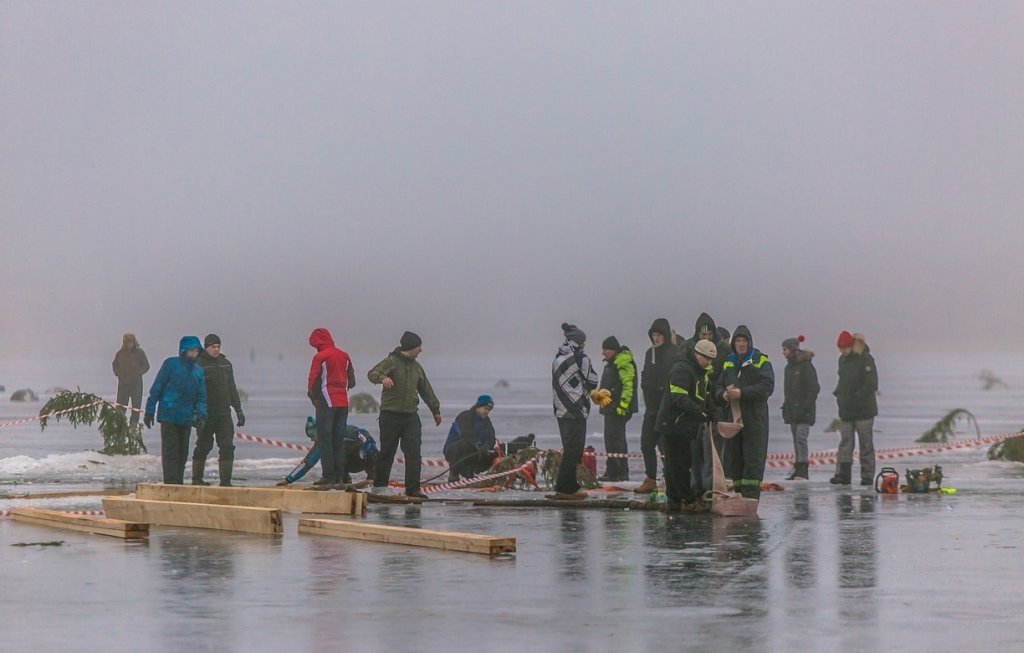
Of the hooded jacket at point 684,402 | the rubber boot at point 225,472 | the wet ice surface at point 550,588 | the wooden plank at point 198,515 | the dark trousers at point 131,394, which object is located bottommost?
the wet ice surface at point 550,588

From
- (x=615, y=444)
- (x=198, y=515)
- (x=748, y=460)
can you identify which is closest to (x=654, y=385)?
(x=615, y=444)

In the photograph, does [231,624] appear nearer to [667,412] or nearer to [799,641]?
[799,641]

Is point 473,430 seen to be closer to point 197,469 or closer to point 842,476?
point 197,469

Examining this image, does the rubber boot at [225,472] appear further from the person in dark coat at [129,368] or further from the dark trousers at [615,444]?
the person in dark coat at [129,368]

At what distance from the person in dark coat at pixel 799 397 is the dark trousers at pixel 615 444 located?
2468 millimetres

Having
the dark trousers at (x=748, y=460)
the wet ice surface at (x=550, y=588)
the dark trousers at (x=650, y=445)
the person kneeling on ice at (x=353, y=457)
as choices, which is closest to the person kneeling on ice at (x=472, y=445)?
the person kneeling on ice at (x=353, y=457)

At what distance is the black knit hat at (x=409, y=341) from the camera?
1888 cm

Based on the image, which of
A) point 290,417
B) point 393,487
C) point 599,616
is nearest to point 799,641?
point 599,616

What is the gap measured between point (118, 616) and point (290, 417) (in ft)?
167

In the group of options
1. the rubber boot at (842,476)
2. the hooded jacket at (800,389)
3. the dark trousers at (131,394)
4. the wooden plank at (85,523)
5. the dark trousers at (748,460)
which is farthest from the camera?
the dark trousers at (131,394)

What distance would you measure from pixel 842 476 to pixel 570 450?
217 inches

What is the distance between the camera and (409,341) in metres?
18.9

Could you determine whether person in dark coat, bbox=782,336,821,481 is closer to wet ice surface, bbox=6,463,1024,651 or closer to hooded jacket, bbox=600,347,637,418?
hooded jacket, bbox=600,347,637,418

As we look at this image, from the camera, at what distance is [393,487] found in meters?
20.6
